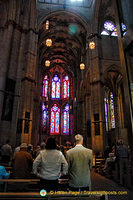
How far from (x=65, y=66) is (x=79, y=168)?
3283 centimetres

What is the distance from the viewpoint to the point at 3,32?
443 inches

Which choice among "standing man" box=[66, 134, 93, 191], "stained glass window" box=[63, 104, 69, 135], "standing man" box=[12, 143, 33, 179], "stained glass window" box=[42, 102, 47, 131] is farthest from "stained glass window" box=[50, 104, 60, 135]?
"standing man" box=[66, 134, 93, 191]

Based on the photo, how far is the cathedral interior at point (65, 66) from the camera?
19.0 ft

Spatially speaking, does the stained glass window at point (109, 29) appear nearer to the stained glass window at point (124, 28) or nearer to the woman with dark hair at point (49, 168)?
the stained glass window at point (124, 28)

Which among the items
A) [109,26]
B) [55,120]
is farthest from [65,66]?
[109,26]

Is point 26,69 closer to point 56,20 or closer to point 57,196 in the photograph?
point 56,20

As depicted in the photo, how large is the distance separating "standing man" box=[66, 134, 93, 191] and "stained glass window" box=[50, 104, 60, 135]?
2949 cm

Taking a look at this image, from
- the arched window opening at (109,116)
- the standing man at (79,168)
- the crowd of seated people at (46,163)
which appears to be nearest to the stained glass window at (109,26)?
the arched window opening at (109,116)

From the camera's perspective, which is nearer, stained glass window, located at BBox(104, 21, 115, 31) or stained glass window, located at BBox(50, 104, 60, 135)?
stained glass window, located at BBox(104, 21, 115, 31)

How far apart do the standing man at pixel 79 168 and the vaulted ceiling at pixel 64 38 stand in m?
19.5

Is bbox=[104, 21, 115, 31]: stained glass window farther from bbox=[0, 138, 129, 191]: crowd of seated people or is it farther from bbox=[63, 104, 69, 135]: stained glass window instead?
bbox=[63, 104, 69, 135]: stained glass window

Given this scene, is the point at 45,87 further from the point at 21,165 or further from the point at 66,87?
the point at 21,165

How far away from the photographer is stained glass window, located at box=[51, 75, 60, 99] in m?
34.4

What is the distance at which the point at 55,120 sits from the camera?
3269 cm
